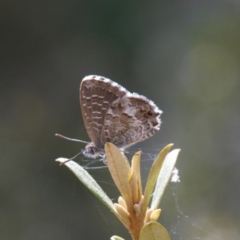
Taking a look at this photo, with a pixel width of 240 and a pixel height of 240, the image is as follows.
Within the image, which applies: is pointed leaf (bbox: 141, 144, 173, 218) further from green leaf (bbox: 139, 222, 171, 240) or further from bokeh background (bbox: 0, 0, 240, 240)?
bokeh background (bbox: 0, 0, 240, 240)

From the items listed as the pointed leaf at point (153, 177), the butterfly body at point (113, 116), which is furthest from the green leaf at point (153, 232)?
the butterfly body at point (113, 116)

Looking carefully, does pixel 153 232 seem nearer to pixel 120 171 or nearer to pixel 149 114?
pixel 120 171

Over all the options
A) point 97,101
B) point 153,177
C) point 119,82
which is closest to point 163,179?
point 153,177

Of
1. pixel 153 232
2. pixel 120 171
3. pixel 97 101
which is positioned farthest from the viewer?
pixel 97 101

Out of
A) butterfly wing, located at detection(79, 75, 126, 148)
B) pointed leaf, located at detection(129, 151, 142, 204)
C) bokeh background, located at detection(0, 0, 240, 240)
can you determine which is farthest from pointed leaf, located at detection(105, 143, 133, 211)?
bokeh background, located at detection(0, 0, 240, 240)

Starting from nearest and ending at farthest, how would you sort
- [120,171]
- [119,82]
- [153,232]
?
[153,232], [120,171], [119,82]
